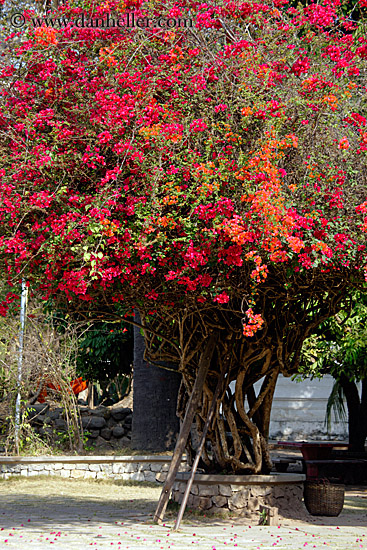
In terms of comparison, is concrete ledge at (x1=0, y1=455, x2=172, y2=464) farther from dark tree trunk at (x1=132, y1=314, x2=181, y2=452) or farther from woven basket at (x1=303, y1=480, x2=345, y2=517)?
woven basket at (x1=303, y1=480, x2=345, y2=517)

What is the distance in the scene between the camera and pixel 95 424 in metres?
17.0

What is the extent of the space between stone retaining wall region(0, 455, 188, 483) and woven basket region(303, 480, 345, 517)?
14.6 feet

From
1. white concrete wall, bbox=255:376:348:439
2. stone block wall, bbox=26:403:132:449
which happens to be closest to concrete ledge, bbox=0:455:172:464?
stone block wall, bbox=26:403:132:449

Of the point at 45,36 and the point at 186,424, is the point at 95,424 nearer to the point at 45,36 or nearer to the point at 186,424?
the point at 186,424

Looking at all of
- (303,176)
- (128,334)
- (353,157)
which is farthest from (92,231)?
(128,334)

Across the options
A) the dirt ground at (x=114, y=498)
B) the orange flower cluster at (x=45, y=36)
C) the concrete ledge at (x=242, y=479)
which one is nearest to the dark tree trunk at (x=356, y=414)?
the dirt ground at (x=114, y=498)

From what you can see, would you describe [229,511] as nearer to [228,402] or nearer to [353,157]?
[228,402]

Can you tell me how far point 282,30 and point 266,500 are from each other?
567 cm

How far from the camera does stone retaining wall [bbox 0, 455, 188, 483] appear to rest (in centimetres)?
1353

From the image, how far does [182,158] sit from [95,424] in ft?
36.3

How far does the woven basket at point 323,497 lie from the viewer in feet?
30.4

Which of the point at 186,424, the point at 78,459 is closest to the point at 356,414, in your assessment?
the point at 78,459

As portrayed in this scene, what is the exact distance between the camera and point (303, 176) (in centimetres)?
738

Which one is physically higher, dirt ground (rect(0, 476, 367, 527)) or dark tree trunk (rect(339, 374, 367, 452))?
dark tree trunk (rect(339, 374, 367, 452))
